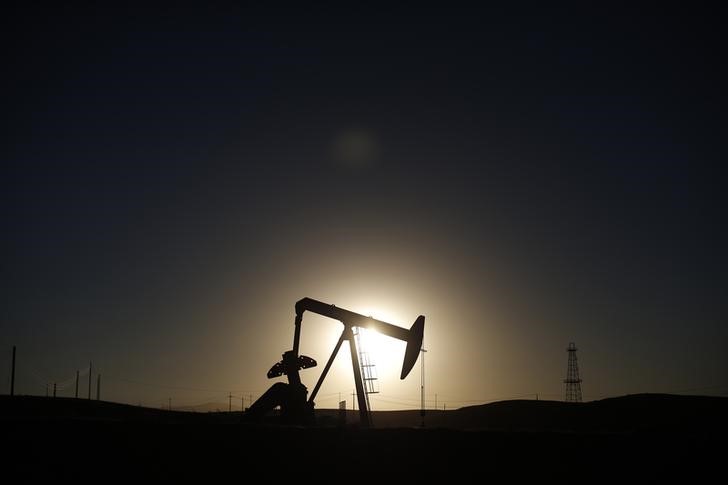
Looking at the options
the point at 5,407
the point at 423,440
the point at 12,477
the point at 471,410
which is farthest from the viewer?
the point at 471,410

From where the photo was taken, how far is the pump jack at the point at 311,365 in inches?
894

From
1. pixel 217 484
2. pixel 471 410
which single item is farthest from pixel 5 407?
pixel 471 410

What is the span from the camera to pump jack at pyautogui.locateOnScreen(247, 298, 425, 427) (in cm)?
2272

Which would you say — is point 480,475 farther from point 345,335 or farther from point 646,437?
point 345,335

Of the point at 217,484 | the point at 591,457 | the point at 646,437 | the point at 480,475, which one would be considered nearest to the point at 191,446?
the point at 217,484

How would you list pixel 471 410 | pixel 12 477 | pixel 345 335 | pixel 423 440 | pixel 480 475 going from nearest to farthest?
pixel 12 477 < pixel 480 475 < pixel 423 440 < pixel 345 335 < pixel 471 410

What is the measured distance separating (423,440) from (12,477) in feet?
24.2

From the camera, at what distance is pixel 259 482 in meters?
12.4

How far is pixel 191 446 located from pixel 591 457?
7.50 m

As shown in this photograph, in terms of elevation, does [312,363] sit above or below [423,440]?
above

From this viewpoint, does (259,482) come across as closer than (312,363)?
Yes

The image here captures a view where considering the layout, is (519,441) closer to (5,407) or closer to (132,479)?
(132,479)

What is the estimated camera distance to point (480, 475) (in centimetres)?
1273

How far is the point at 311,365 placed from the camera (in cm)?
2412
